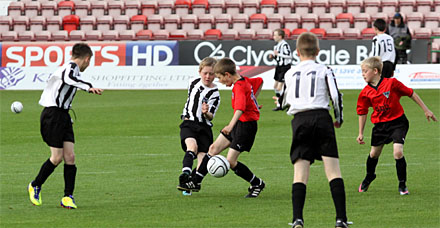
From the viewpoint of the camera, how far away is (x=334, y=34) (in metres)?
29.9

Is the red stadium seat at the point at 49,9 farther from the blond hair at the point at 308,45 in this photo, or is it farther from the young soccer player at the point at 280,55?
the blond hair at the point at 308,45

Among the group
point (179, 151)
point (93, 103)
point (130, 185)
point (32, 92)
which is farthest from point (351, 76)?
point (130, 185)

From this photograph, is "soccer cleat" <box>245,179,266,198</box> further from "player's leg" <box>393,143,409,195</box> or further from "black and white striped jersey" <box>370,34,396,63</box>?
Answer: "black and white striped jersey" <box>370,34,396,63</box>

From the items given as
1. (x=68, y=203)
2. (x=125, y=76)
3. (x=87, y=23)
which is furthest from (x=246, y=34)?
(x=68, y=203)

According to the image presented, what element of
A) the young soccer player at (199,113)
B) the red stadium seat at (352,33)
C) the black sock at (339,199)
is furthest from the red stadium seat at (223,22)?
the black sock at (339,199)

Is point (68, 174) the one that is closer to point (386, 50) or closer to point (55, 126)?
point (55, 126)

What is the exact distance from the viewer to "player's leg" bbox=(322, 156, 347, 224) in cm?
643

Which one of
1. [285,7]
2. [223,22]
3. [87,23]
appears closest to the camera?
[223,22]

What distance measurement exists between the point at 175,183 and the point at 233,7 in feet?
76.3

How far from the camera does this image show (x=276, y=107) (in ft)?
66.8

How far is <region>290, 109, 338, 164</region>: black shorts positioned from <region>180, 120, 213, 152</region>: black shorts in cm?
247

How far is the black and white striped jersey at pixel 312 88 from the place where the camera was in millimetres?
6551

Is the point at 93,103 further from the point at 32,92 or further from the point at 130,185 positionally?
the point at 130,185

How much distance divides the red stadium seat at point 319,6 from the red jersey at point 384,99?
23.4 meters
